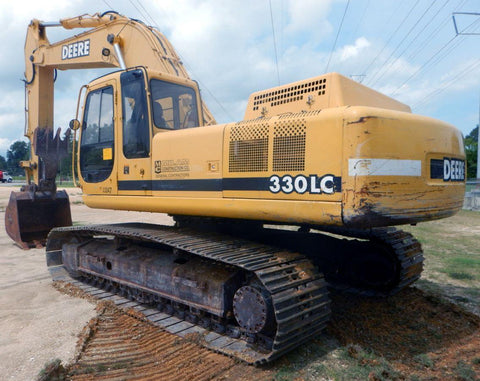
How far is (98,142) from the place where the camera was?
5324 millimetres

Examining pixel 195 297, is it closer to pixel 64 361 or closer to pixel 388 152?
pixel 64 361

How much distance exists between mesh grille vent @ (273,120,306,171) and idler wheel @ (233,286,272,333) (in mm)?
1163

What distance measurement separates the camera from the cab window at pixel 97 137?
5.15 meters

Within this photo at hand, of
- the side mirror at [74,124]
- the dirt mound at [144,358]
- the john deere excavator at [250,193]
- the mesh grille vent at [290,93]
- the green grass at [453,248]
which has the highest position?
the mesh grille vent at [290,93]

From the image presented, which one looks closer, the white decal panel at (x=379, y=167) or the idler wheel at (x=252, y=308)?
the white decal panel at (x=379, y=167)

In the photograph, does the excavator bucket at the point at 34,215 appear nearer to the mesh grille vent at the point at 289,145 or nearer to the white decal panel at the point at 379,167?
the mesh grille vent at the point at 289,145

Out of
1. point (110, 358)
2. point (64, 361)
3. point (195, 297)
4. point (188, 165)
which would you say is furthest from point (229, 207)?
point (64, 361)

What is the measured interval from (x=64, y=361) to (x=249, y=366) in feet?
5.51

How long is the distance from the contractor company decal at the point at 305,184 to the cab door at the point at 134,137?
1.78 metres

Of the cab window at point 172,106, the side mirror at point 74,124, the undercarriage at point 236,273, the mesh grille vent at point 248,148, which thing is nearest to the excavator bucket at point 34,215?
the undercarriage at point 236,273

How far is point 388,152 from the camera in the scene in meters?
3.15

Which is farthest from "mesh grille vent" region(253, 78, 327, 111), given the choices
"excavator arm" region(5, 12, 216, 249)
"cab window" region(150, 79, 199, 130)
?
"excavator arm" region(5, 12, 216, 249)

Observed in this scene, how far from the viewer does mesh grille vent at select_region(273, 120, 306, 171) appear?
11.3 feet

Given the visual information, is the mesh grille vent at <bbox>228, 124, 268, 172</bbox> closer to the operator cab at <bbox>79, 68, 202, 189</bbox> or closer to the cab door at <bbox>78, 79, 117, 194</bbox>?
the operator cab at <bbox>79, 68, 202, 189</bbox>
